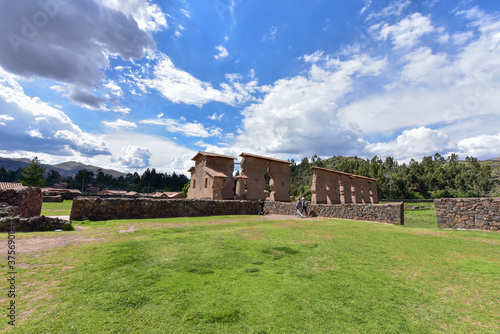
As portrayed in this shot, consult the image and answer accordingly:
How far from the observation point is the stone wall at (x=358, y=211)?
570 inches

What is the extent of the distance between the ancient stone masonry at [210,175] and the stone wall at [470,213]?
61.6 ft

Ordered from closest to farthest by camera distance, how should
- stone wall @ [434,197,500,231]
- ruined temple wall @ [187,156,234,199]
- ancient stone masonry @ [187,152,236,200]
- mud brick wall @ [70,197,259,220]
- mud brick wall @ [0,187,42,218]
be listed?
stone wall @ [434,197,500,231], mud brick wall @ [0,187,42,218], mud brick wall @ [70,197,259,220], ancient stone masonry @ [187,152,236,200], ruined temple wall @ [187,156,234,199]

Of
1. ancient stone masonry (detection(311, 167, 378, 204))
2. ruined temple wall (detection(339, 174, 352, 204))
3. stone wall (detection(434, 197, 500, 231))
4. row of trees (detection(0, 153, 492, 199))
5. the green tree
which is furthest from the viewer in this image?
row of trees (detection(0, 153, 492, 199))

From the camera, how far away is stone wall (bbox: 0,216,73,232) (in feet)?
27.6

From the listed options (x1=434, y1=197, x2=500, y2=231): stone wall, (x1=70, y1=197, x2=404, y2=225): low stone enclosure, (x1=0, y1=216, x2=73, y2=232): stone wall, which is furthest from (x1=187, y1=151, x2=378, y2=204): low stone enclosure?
(x1=434, y1=197, x2=500, y2=231): stone wall

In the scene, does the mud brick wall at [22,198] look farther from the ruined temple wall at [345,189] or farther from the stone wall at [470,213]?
the ruined temple wall at [345,189]

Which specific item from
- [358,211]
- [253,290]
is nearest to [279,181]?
[358,211]

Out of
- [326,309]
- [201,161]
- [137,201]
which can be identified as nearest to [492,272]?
[326,309]

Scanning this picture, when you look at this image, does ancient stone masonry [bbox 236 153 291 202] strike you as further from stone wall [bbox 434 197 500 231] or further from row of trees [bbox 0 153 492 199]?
stone wall [bbox 434 197 500 231]

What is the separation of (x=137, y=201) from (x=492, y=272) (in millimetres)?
16326

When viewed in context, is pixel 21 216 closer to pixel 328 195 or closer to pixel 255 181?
pixel 255 181

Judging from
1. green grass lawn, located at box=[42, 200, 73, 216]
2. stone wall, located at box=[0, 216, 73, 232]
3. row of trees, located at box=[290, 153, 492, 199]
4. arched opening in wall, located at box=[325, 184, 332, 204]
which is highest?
row of trees, located at box=[290, 153, 492, 199]

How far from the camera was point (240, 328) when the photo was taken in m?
2.74

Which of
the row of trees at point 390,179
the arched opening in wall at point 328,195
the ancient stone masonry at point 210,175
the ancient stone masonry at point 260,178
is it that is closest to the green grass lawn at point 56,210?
the ancient stone masonry at point 210,175
